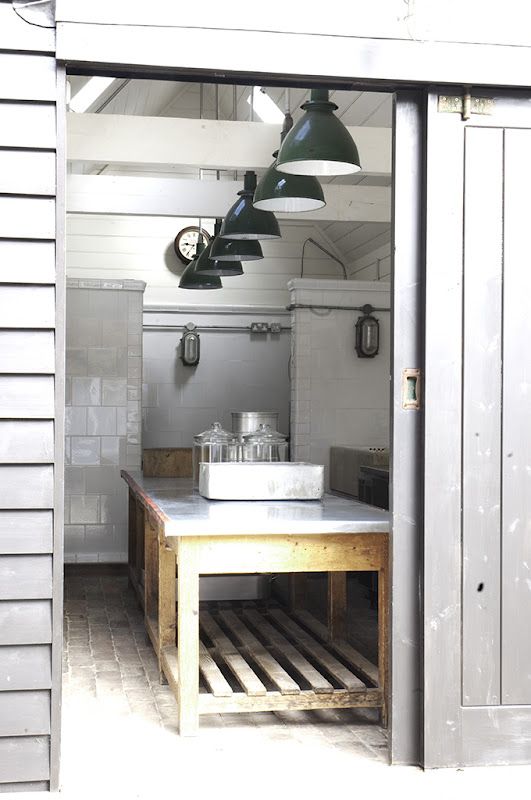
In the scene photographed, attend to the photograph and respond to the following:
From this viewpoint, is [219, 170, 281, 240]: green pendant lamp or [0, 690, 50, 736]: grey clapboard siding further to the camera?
[219, 170, 281, 240]: green pendant lamp

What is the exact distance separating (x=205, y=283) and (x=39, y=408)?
12.9 feet

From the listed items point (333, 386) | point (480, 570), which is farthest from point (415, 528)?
point (333, 386)

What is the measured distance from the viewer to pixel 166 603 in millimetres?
4789

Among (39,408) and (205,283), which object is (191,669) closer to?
(39,408)

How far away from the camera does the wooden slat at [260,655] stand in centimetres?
408

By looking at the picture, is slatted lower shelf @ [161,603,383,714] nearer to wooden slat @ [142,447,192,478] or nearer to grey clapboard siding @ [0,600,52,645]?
grey clapboard siding @ [0,600,52,645]

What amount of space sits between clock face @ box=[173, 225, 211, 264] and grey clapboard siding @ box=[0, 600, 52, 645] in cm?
825

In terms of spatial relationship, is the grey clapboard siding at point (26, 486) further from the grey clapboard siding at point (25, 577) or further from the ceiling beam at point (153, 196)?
the ceiling beam at point (153, 196)

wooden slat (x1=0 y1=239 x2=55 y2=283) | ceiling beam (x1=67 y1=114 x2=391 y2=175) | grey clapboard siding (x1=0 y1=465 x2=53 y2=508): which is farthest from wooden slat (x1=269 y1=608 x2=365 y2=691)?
ceiling beam (x1=67 y1=114 x2=391 y2=175)

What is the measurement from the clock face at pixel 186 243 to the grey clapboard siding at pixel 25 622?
8250 millimetres

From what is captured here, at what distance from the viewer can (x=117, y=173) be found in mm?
11031

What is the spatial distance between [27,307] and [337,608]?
2.63 metres

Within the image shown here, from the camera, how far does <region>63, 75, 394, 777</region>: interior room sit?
442cm

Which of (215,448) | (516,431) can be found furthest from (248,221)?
(516,431)
